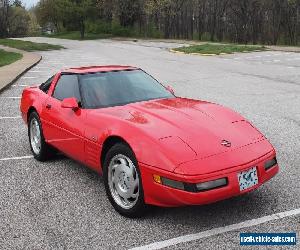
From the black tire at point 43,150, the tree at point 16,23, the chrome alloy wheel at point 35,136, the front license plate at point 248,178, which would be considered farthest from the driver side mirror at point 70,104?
the tree at point 16,23

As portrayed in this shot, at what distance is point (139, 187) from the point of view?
3.98 m

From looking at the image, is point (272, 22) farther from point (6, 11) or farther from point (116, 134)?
point (6, 11)

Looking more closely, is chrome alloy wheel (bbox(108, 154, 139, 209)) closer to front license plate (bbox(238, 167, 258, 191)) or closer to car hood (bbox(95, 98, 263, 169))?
car hood (bbox(95, 98, 263, 169))

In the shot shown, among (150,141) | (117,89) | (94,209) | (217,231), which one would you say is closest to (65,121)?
(117,89)

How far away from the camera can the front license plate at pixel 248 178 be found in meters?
3.84

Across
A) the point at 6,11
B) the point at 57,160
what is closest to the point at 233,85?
the point at 57,160

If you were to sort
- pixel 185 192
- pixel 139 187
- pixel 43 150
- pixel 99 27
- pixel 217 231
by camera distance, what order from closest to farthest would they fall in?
pixel 185 192 → pixel 217 231 → pixel 139 187 → pixel 43 150 → pixel 99 27

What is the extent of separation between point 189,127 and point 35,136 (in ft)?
9.49

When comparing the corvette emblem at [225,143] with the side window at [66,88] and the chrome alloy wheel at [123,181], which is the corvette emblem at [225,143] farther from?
the side window at [66,88]

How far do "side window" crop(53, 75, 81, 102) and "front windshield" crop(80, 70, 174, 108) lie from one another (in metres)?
0.11

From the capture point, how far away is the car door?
4.91m

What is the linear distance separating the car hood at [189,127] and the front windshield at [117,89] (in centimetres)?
24

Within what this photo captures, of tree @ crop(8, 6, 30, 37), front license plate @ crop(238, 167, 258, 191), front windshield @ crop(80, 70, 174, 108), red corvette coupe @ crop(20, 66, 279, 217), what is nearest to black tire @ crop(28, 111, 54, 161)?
red corvette coupe @ crop(20, 66, 279, 217)

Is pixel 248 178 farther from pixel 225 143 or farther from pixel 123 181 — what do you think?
pixel 123 181
